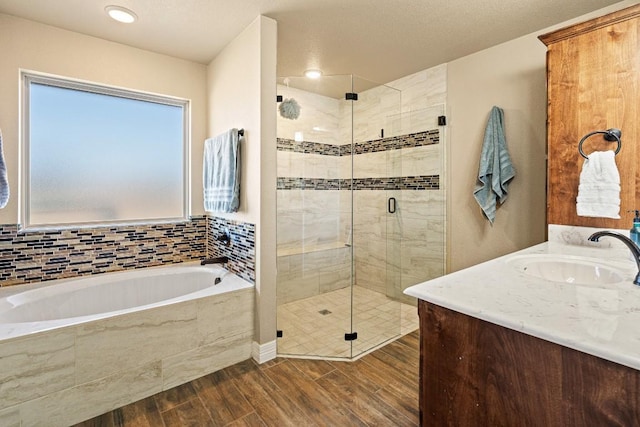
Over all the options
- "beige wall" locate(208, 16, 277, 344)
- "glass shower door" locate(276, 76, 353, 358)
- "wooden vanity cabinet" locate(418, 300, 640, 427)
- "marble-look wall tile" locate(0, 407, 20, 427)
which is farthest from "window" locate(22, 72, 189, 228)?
"wooden vanity cabinet" locate(418, 300, 640, 427)

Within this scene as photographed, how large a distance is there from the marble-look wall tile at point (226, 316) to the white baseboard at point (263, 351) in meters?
0.10

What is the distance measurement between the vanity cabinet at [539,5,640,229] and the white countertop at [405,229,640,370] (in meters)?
0.59

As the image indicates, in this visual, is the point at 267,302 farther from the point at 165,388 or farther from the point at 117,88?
the point at 117,88

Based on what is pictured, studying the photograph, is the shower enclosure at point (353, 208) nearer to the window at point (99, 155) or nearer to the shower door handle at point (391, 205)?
the shower door handle at point (391, 205)

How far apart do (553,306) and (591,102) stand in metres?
1.50


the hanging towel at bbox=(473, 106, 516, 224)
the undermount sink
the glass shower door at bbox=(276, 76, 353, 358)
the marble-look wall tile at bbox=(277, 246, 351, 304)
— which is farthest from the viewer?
the marble-look wall tile at bbox=(277, 246, 351, 304)

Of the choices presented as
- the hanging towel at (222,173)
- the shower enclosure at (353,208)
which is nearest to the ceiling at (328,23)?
the shower enclosure at (353,208)

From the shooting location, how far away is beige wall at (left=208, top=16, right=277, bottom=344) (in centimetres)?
229

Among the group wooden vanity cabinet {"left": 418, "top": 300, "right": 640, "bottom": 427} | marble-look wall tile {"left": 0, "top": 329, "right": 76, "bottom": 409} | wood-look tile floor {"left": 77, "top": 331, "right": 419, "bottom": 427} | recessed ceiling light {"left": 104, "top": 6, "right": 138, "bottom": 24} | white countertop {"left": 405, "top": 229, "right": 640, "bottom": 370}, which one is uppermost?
recessed ceiling light {"left": 104, "top": 6, "right": 138, "bottom": 24}

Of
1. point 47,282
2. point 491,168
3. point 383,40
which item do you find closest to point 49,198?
point 47,282

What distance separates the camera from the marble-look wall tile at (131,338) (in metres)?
1.73

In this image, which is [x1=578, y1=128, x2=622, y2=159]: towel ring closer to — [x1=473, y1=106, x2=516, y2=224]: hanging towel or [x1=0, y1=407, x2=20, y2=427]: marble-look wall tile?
[x1=473, y1=106, x2=516, y2=224]: hanging towel

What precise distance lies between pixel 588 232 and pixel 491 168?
93 cm

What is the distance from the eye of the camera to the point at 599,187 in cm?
173
